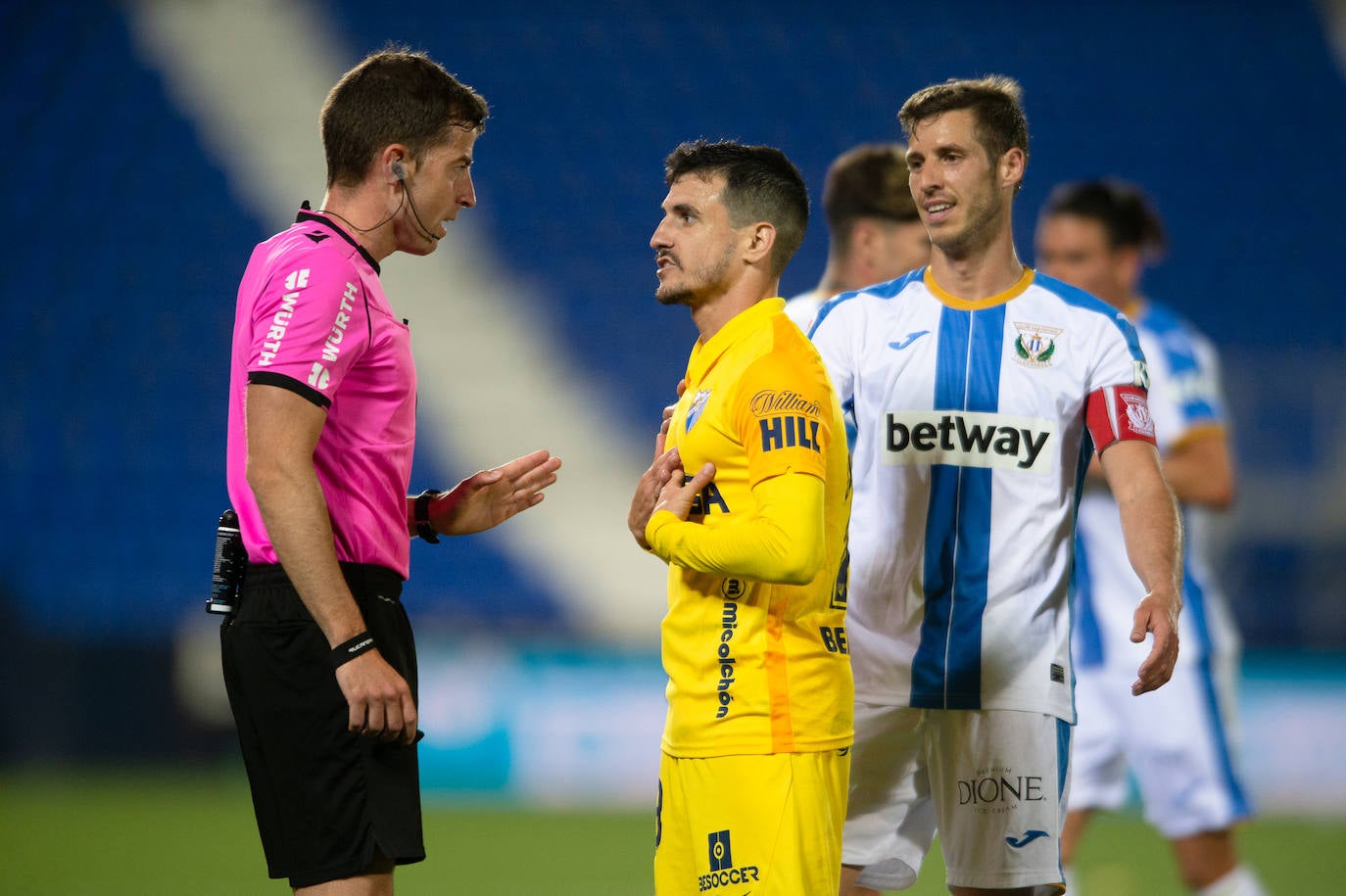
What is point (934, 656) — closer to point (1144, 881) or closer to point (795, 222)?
point (795, 222)

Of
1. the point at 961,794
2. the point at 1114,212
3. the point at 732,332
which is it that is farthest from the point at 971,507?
the point at 1114,212

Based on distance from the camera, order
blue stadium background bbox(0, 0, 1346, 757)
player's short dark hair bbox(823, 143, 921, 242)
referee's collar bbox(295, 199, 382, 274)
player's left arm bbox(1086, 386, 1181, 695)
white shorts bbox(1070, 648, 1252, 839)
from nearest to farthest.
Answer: referee's collar bbox(295, 199, 382, 274) → player's left arm bbox(1086, 386, 1181, 695) → player's short dark hair bbox(823, 143, 921, 242) → white shorts bbox(1070, 648, 1252, 839) → blue stadium background bbox(0, 0, 1346, 757)

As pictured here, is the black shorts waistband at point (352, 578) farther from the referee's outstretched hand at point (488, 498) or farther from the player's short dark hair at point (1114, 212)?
the player's short dark hair at point (1114, 212)

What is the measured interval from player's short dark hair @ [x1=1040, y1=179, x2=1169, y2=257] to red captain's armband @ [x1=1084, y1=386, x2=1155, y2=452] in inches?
96.7

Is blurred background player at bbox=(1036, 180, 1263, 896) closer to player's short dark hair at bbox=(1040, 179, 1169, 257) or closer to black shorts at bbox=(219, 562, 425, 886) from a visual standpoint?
player's short dark hair at bbox=(1040, 179, 1169, 257)

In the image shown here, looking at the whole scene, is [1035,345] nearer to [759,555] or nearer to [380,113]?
[759,555]

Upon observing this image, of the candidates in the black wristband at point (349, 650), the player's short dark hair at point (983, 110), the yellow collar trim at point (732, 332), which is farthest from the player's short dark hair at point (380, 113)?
the player's short dark hair at point (983, 110)

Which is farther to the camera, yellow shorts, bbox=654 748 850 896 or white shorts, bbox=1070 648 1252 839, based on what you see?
white shorts, bbox=1070 648 1252 839

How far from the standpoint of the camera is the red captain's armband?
10.3ft

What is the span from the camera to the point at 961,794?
10.6 ft

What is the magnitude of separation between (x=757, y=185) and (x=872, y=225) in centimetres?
177

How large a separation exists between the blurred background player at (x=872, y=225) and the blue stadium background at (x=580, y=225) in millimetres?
4654

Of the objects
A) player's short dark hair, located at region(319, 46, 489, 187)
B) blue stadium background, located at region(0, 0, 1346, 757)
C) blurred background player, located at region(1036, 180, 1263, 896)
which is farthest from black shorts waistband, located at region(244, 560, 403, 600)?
blue stadium background, located at region(0, 0, 1346, 757)

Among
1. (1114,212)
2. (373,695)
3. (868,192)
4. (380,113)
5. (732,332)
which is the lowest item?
(373,695)
